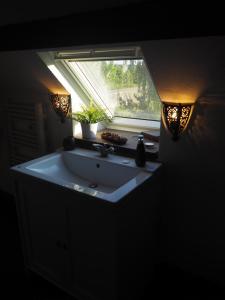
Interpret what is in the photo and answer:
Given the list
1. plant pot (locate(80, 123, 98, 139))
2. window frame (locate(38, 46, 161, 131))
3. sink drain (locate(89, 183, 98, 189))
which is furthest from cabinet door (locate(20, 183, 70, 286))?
window frame (locate(38, 46, 161, 131))

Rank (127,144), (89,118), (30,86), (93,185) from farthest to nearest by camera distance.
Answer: (30,86) → (89,118) → (127,144) → (93,185)

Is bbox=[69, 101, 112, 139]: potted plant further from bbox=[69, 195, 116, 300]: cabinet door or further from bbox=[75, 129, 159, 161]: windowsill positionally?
bbox=[69, 195, 116, 300]: cabinet door

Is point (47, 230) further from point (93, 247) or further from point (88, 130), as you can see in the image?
point (88, 130)

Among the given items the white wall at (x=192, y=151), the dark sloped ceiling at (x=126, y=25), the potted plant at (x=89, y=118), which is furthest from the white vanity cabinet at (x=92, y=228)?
the dark sloped ceiling at (x=126, y=25)

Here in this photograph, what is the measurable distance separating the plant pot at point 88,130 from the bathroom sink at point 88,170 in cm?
12

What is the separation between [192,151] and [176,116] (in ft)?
0.83

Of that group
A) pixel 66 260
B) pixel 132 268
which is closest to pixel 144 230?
pixel 132 268

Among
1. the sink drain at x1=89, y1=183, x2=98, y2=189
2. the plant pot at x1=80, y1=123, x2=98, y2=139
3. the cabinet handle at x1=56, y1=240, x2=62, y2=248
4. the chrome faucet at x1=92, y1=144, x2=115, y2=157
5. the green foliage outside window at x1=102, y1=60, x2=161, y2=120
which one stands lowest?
the cabinet handle at x1=56, y1=240, x2=62, y2=248

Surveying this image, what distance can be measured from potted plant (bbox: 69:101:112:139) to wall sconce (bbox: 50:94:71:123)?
0.06m

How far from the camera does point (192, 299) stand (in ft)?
5.06

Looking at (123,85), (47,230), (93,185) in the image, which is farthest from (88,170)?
(123,85)

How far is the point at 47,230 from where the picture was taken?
5.04 feet

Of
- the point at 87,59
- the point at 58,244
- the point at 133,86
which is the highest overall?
the point at 87,59

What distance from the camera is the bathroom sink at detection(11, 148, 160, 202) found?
151 centimetres
